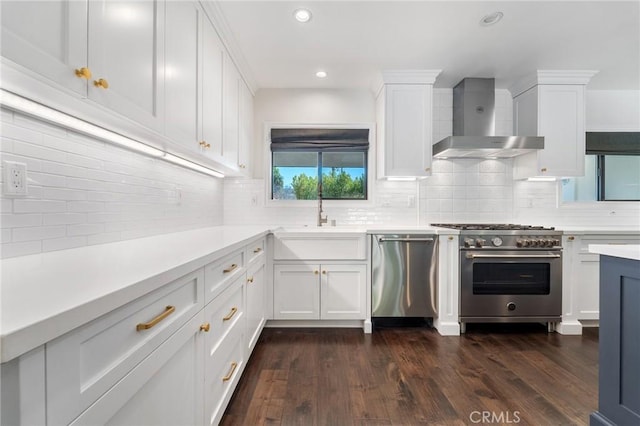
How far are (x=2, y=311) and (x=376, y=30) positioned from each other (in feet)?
8.29

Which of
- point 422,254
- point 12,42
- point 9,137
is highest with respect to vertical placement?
point 12,42

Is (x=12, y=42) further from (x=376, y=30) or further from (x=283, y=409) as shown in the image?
(x=376, y=30)

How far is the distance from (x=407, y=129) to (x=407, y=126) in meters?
0.03

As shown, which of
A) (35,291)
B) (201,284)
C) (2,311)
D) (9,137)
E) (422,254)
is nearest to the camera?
(2,311)

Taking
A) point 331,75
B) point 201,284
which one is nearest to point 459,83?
point 331,75

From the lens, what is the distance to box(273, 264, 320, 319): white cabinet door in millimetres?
2668

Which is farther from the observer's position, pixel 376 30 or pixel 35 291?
pixel 376 30

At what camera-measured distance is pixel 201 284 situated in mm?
1169

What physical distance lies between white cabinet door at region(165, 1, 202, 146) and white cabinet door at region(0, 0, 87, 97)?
53 cm

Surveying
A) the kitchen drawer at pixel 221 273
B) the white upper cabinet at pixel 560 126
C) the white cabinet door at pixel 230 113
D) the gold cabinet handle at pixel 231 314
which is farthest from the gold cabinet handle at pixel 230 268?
the white upper cabinet at pixel 560 126

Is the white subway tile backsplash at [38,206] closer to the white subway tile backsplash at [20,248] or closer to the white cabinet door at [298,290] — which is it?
the white subway tile backsplash at [20,248]

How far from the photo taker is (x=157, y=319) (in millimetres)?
834

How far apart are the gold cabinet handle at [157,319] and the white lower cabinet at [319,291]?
1.76 metres

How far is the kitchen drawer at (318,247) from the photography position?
8.71ft
